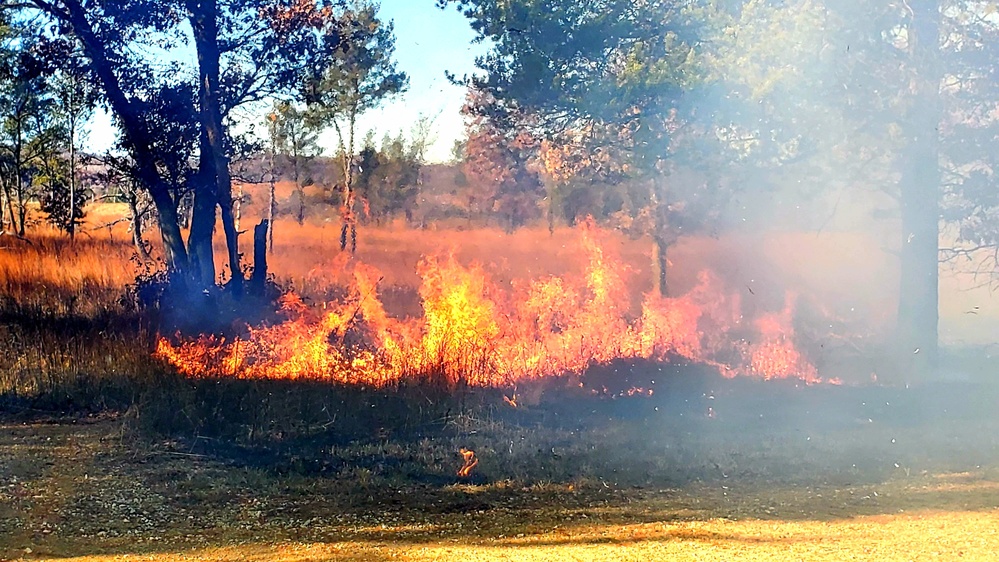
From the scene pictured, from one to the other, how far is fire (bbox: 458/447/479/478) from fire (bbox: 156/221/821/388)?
1.62 meters

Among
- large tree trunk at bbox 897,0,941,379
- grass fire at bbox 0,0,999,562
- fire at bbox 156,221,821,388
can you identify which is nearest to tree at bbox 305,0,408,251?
grass fire at bbox 0,0,999,562

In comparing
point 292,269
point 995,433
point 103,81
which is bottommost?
point 995,433

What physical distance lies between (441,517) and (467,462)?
4.76 feet

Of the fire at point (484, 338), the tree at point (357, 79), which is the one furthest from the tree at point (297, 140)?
the fire at point (484, 338)

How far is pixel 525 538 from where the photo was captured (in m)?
5.93

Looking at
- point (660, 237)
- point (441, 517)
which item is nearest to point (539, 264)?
point (660, 237)

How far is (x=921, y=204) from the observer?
41.7 ft

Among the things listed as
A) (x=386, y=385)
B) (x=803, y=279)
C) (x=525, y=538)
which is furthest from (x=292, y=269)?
(x=525, y=538)

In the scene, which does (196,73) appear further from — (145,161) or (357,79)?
(357,79)

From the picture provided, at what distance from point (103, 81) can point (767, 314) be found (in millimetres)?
11378

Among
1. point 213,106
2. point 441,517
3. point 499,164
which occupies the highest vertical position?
point 213,106

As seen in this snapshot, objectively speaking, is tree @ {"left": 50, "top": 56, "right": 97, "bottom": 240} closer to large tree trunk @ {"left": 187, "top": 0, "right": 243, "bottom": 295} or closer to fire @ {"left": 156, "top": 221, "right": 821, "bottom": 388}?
large tree trunk @ {"left": 187, "top": 0, "right": 243, "bottom": 295}

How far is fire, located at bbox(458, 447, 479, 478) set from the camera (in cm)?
770

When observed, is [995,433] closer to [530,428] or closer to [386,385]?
[530,428]
